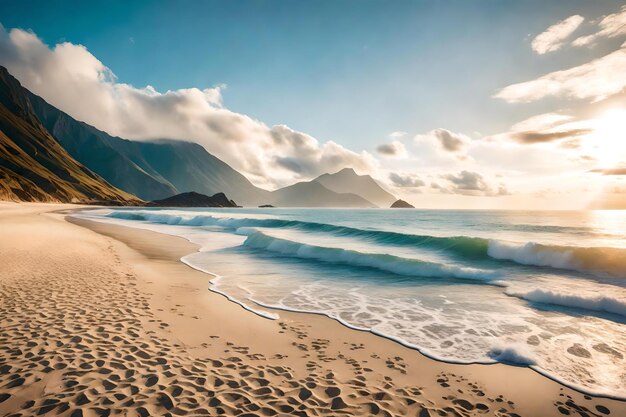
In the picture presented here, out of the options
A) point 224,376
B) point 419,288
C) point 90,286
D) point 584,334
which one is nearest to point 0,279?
point 90,286

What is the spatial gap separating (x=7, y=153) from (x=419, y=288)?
555 feet

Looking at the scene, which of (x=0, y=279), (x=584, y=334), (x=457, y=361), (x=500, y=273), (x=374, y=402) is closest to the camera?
(x=374, y=402)

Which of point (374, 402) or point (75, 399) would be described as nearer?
point (75, 399)

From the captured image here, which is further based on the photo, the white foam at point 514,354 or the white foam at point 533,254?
the white foam at point 533,254

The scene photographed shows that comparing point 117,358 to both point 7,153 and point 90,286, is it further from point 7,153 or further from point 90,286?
point 7,153

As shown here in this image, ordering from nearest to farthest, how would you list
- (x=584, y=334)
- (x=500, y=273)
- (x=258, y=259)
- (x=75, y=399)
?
(x=75, y=399), (x=584, y=334), (x=500, y=273), (x=258, y=259)

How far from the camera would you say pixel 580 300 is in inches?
452

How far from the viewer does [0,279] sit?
10.8m

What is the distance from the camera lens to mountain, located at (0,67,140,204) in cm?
10891

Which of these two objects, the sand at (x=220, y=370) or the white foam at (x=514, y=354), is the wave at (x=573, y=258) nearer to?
the white foam at (x=514, y=354)

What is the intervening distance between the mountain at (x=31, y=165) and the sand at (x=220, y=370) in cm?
11738

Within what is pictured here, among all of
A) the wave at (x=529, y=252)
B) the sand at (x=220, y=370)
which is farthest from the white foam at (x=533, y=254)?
the sand at (x=220, y=370)

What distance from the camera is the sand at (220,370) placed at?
4.57 metres

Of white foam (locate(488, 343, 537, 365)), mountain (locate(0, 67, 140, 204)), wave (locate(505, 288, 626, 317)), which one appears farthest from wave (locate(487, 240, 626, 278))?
mountain (locate(0, 67, 140, 204))
